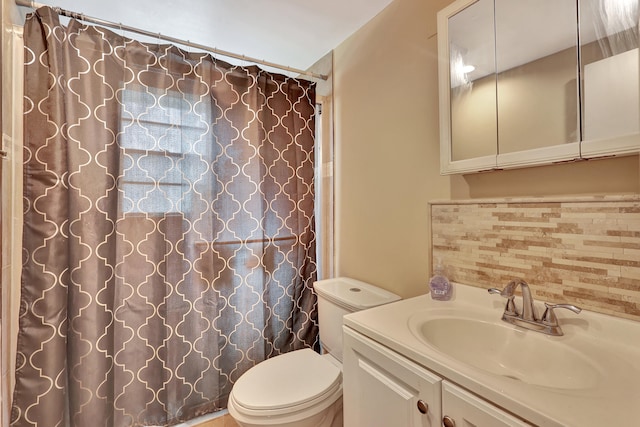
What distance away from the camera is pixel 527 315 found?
86 cm

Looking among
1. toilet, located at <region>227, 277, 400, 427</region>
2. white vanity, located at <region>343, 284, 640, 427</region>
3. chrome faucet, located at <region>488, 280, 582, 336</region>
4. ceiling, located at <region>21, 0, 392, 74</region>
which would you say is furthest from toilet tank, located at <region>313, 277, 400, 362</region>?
ceiling, located at <region>21, 0, 392, 74</region>

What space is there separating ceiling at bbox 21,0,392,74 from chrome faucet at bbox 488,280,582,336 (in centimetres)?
147

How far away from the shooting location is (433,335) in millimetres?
925

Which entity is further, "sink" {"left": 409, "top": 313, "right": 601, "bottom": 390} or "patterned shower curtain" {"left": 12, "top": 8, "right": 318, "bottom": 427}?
"patterned shower curtain" {"left": 12, "top": 8, "right": 318, "bottom": 427}

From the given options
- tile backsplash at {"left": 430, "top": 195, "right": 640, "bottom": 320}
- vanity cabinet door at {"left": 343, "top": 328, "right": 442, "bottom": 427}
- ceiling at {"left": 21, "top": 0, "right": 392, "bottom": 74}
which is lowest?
vanity cabinet door at {"left": 343, "top": 328, "right": 442, "bottom": 427}

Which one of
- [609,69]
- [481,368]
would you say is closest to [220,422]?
[481,368]

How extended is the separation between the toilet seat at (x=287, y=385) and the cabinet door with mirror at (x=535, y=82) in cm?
105

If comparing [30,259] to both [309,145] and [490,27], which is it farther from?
[490,27]

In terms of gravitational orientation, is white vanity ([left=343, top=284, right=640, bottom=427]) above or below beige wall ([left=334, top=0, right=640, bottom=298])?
below

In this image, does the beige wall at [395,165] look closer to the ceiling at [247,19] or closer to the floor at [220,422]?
the ceiling at [247,19]

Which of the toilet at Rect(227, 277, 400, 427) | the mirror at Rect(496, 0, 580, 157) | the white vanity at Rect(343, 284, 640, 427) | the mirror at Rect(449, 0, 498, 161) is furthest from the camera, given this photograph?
the toilet at Rect(227, 277, 400, 427)

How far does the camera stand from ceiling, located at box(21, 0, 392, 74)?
4.81 ft

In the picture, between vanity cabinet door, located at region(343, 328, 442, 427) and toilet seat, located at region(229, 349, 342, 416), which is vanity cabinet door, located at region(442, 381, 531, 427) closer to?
vanity cabinet door, located at region(343, 328, 442, 427)

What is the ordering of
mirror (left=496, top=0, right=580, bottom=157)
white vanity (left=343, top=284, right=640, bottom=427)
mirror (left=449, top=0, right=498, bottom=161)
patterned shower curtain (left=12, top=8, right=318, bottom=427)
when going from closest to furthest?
white vanity (left=343, top=284, right=640, bottom=427), mirror (left=496, top=0, right=580, bottom=157), mirror (left=449, top=0, right=498, bottom=161), patterned shower curtain (left=12, top=8, right=318, bottom=427)
